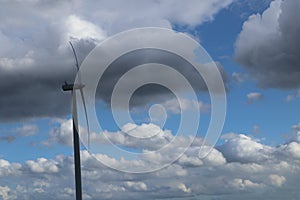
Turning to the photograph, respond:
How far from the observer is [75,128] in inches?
5768

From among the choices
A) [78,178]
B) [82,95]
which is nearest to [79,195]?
[78,178]

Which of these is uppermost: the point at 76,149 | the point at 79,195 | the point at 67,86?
the point at 67,86

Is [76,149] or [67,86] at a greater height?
[67,86]

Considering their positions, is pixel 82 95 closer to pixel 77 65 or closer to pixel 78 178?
pixel 77 65

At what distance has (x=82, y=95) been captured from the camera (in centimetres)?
15638

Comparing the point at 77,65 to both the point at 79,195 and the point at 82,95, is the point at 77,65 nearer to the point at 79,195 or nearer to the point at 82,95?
the point at 82,95

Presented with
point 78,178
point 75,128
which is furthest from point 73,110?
point 78,178

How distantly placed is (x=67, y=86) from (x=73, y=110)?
36.4 feet

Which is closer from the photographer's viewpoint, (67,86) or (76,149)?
(76,149)

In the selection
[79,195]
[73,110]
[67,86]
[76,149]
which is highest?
[67,86]

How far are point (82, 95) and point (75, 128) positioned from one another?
13.6 metres

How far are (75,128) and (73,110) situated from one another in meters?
5.98

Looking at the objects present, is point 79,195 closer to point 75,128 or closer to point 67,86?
point 75,128

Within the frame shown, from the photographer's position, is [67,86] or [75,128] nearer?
[75,128]
